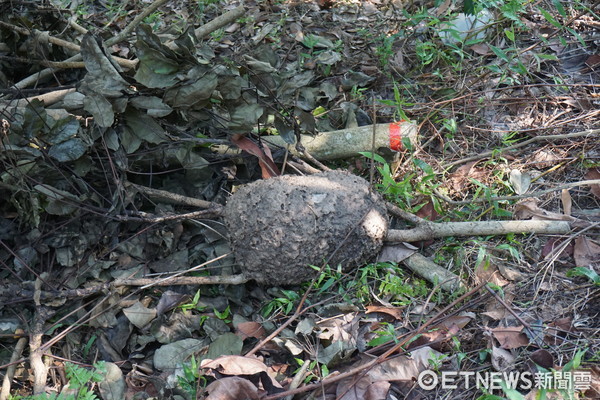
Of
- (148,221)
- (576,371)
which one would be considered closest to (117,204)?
(148,221)

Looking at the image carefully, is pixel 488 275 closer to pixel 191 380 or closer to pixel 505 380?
pixel 505 380

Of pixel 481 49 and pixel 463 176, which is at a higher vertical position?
pixel 481 49

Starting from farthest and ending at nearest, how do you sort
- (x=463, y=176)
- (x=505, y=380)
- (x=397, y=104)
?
(x=397, y=104)
(x=463, y=176)
(x=505, y=380)

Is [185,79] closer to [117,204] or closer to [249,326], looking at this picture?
[117,204]

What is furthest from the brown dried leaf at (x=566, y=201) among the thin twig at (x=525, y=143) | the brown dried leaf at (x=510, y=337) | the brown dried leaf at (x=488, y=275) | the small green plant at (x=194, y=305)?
the small green plant at (x=194, y=305)

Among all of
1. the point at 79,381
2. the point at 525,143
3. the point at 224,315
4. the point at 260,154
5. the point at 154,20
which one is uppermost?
the point at 154,20

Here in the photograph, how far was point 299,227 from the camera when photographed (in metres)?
2.44

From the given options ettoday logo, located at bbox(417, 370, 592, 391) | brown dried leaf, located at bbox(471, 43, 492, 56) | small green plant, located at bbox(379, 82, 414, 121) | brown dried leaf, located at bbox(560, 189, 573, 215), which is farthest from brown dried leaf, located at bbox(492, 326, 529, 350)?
brown dried leaf, located at bbox(471, 43, 492, 56)

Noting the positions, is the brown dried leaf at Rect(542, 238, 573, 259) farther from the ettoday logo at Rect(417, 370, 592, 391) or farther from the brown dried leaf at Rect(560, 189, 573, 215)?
the ettoday logo at Rect(417, 370, 592, 391)

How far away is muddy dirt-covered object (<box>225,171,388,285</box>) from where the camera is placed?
2.45 metres

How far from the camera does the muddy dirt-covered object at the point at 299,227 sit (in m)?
2.45

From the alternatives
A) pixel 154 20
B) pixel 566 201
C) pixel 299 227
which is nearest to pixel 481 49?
pixel 566 201

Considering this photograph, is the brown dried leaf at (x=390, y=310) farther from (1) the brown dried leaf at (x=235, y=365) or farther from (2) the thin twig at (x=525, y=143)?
(2) the thin twig at (x=525, y=143)

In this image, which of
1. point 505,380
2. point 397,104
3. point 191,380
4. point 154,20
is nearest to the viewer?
point 505,380
